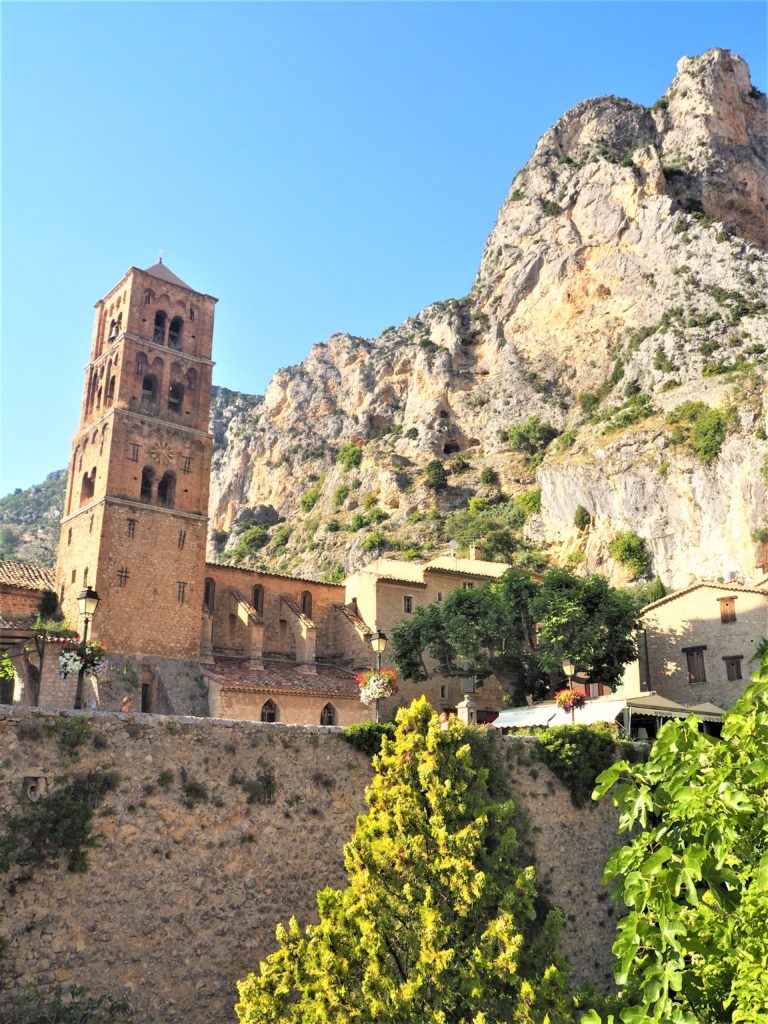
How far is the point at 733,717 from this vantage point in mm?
5973

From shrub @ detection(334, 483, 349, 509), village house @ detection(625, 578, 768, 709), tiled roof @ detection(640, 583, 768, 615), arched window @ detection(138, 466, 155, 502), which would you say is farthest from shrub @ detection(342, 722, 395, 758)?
shrub @ detection(334, 483, 349, 509)

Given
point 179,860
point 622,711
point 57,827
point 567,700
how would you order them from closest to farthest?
point 57,827
point 179,860
point 622,711
point 567,700

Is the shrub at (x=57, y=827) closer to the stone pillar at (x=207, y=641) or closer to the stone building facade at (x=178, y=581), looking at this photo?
the stone building facade at (x=178, y=581)

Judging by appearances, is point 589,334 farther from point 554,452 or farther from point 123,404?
point 123,404

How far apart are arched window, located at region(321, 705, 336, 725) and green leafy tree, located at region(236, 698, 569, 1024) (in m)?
20.3

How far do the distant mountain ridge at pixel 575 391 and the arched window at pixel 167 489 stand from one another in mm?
36116

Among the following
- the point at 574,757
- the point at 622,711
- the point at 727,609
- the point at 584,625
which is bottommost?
the point at 574,757

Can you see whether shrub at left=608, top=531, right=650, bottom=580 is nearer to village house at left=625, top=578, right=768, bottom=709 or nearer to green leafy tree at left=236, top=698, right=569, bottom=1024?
village house at left=625, top=578, right=768, bottom=709

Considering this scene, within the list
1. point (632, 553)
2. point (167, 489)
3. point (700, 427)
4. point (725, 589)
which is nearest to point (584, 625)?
point (725, 589)

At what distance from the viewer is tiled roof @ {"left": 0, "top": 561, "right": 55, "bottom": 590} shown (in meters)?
37.8

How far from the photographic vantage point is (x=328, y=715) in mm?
36625

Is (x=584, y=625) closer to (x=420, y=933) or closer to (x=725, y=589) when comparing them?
(x=725, y=589)

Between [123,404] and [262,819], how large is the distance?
27065mm

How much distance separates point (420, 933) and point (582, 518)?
55.6m
